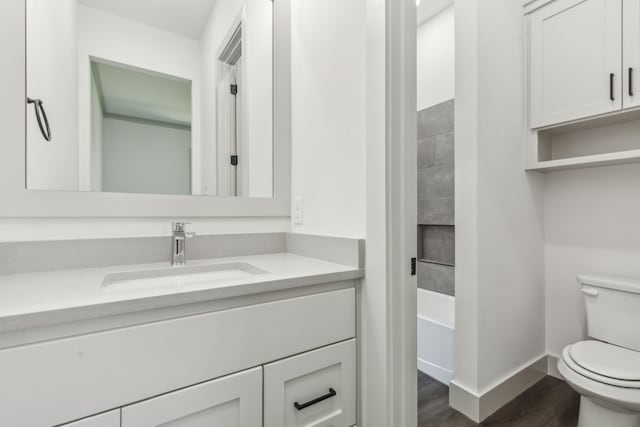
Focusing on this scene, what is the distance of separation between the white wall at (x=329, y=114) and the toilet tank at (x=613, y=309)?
1.51m

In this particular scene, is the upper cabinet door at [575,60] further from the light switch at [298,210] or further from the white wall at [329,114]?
the light switch at [298,210]

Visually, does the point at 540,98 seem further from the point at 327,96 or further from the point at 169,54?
the point at 169,54

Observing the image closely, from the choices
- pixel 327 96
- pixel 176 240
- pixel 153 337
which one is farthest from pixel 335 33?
pixel 153 337

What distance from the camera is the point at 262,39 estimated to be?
1.43m

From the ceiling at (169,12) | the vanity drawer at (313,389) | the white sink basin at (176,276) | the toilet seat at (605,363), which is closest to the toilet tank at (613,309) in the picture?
the toilet seat at (605,363)

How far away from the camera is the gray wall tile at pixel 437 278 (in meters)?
2.37

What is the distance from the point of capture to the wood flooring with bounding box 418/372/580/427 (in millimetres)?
1492

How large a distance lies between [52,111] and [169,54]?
48 cm

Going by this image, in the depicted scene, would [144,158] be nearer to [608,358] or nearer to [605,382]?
[605,382]

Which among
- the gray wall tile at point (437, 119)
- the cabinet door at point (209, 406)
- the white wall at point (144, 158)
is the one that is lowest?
the cabinet door at point (209, 406)

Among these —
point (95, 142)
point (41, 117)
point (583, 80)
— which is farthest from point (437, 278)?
point (41, 117)

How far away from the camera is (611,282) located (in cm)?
156

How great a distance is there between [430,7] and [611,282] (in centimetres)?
222

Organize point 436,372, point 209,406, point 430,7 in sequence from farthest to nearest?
point 430,7, point 436,372, point 209,406
